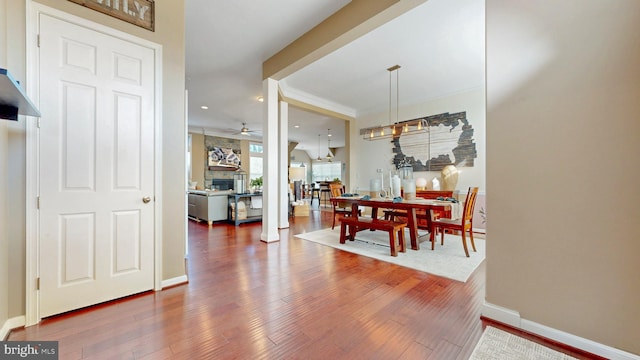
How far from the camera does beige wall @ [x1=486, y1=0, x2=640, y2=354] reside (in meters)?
1.30

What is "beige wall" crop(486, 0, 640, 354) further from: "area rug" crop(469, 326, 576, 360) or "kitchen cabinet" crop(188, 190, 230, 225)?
"kitchen cabinet" crop(188, 190, 230, 225)

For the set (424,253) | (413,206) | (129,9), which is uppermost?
(129,9)

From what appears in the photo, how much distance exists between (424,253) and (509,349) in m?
1.94

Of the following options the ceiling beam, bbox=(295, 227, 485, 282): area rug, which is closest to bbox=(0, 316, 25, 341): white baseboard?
bbox=(295, 227, 485, 282): area rug

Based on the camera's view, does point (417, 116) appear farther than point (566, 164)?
Yes

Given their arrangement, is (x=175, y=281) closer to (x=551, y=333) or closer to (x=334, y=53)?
(x=551, y=333)

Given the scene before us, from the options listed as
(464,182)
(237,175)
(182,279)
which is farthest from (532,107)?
(237,175)

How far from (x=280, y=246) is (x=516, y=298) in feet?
9.34

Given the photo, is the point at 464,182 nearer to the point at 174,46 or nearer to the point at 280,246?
the point at 280,246

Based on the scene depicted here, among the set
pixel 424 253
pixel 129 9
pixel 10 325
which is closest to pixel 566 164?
pixel 424 253

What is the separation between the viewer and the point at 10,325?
1.58 meters

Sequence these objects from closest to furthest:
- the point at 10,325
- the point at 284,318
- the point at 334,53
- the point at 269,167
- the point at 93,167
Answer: the point at 10,325 < the point at 284,318 < the point at 93,167 < the point at 334,53 < the point at 269,167

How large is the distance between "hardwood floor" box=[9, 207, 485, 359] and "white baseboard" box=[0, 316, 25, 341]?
5 centimetres
